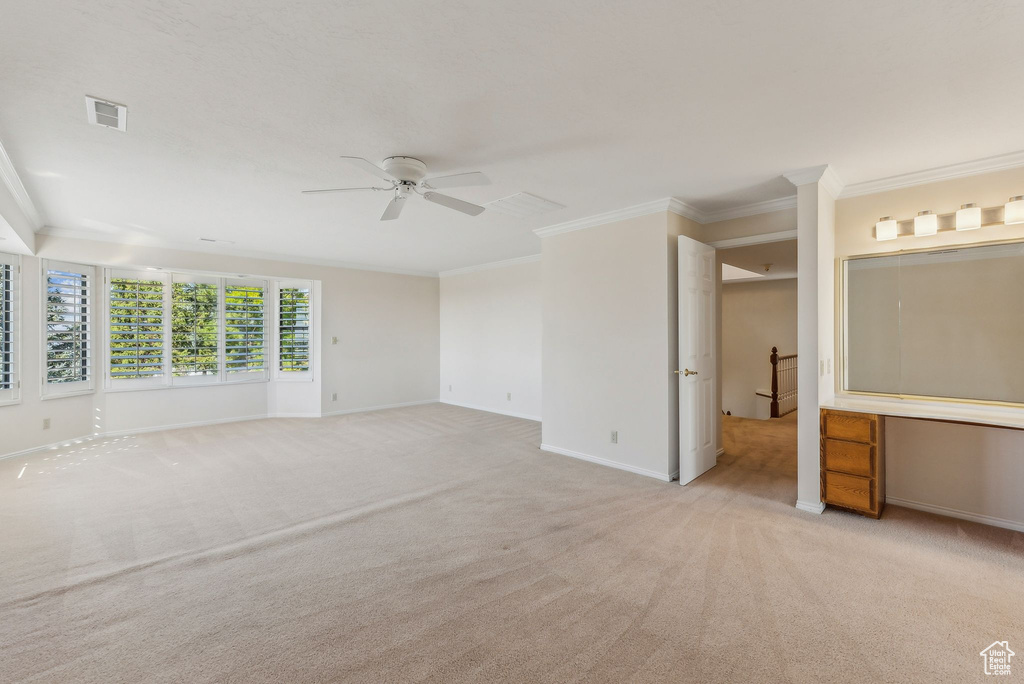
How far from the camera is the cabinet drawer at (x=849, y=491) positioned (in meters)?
3.07

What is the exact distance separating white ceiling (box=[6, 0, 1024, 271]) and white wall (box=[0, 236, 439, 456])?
2317mm

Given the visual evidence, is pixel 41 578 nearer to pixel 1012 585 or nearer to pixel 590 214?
pixel 590 214

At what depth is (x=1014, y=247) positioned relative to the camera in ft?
9.67

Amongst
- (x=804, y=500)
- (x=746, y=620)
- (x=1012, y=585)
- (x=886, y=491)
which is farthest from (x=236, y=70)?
(x=886, y=491)

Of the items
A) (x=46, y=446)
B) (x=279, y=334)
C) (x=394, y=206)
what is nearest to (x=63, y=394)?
(x=46, y=446)

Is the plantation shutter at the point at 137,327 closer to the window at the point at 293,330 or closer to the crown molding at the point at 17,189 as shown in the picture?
the crown molding at the point at 17,189

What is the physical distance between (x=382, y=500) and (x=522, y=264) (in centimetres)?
442

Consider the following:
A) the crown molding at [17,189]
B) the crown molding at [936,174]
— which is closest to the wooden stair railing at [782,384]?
the crown molding at [936,174]

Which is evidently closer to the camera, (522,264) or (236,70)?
(236,70)

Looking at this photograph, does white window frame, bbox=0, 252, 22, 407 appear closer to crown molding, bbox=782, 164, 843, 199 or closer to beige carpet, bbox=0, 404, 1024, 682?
beige carpet, bbox=0, 404, 1024, 682

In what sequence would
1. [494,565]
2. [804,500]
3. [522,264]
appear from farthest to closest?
1. [522,264]
2. [804,500]
3. [494,565]

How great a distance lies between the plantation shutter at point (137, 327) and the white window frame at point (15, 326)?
856mm

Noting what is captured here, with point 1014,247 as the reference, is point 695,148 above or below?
above

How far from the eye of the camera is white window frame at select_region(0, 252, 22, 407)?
463cm
